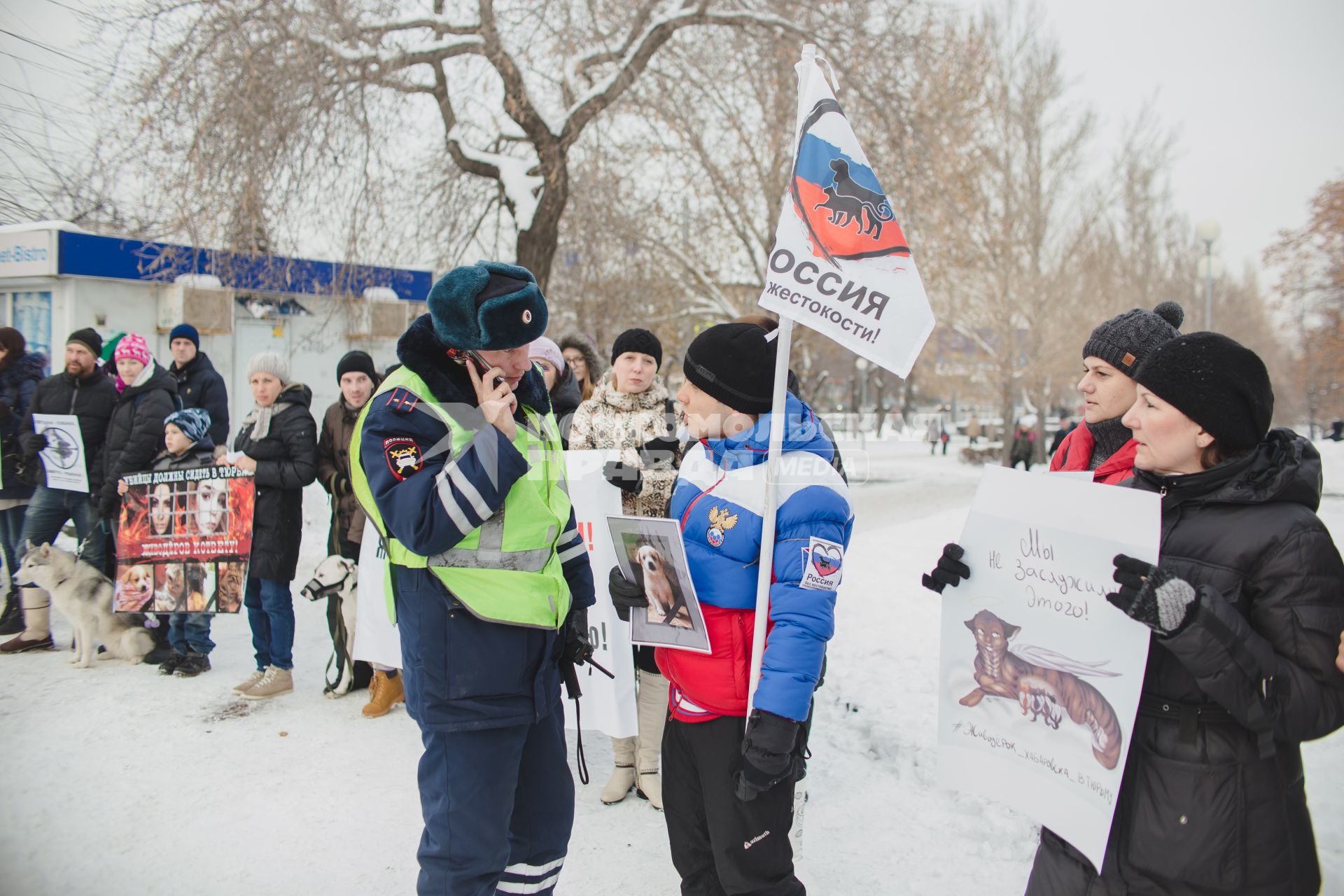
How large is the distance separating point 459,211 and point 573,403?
23.3ft

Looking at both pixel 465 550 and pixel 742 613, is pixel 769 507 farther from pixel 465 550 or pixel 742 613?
pixel 465 550

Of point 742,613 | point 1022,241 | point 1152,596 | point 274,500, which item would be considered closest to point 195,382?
point 274,500

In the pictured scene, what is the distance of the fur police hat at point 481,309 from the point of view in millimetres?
2154

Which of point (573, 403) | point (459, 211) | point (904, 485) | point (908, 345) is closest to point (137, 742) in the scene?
point (573, 403)

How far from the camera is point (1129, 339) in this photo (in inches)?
104

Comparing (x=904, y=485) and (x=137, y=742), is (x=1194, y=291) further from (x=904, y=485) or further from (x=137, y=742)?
(x=137, y=742)

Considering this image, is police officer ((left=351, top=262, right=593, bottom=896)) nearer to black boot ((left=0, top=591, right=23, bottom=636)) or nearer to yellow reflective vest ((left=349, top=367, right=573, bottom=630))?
yellow reflective vest ((left=349, top=367, right=573, bottom=630))

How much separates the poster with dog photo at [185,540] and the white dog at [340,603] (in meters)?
0.61

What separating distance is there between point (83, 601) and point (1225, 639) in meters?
6.22

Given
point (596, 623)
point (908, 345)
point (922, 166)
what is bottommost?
point (596, 623)

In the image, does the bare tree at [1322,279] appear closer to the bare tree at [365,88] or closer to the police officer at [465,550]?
the bare tree at [365,88]

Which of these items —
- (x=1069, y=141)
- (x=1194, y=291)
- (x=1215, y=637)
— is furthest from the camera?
(x=1194, y=291)

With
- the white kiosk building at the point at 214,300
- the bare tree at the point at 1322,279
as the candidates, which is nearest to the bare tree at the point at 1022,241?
the bare tree at the point at 1322,279

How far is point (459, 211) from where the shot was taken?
35.2 ft
